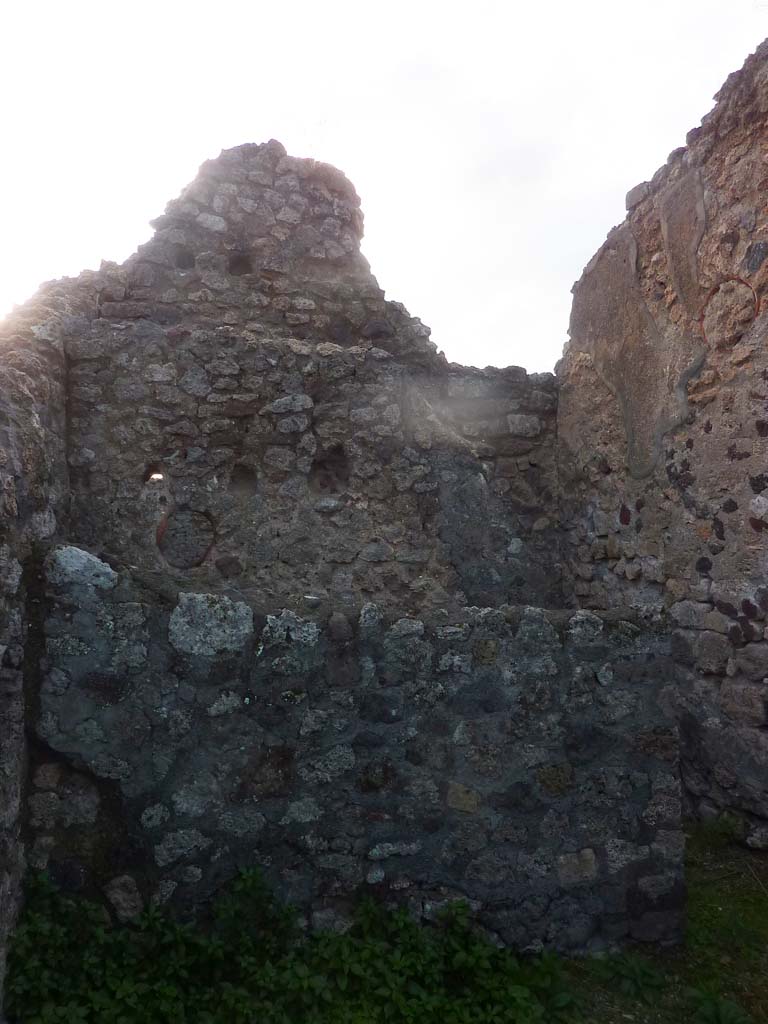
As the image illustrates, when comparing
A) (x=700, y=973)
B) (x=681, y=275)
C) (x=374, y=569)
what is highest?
(x=681, y=275)

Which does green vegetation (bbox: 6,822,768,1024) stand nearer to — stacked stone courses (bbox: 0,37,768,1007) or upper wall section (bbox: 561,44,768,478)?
stacked stone courses (bbox: 0,37,768,1007)

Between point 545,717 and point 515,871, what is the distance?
0.53 meters

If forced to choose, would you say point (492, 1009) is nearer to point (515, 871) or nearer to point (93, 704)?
point (515, 871)

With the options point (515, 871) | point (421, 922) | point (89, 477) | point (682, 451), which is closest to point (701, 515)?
point (682, 451)

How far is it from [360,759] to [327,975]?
25.5 inches

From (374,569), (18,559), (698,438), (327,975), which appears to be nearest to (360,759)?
(327,975)

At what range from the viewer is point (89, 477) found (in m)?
4.61

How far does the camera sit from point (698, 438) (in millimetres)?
4207

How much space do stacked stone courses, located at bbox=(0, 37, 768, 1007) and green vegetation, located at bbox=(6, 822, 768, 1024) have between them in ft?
0.29

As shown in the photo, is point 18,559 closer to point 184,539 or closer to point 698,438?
point 184,539

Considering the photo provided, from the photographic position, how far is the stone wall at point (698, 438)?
3.78 meters

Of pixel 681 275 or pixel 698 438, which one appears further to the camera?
pixel 681 275

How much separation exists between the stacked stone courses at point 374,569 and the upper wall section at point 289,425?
0.07ft

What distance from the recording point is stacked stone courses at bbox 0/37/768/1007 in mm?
2451
